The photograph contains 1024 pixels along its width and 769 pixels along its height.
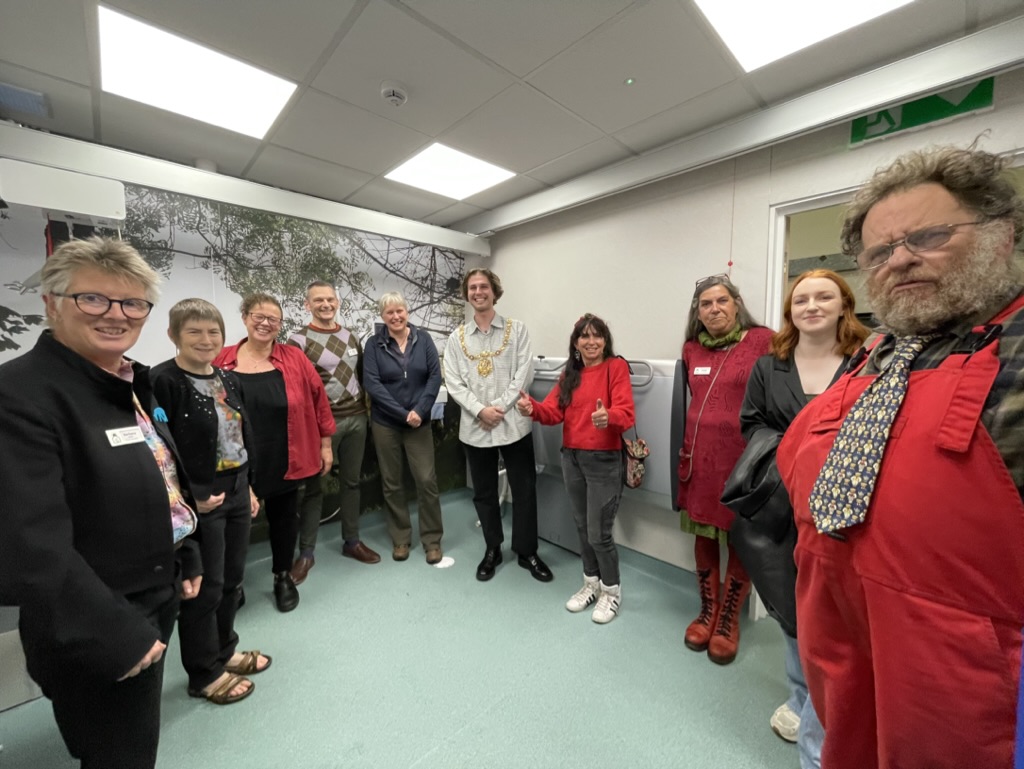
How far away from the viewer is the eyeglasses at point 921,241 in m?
0.67

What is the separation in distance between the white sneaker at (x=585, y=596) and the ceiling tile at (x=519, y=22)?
2426mm

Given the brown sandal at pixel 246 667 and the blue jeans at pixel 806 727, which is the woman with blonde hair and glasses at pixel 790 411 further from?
the brown sandal at pixel 246 667

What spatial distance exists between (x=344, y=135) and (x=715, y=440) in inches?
94.3

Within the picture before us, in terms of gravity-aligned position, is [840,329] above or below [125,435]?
above

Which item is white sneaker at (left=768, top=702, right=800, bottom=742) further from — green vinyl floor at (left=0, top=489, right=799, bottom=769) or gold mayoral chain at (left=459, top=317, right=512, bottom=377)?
gold mayoral chain at (left=459, top=317, right=512, bottom=377)

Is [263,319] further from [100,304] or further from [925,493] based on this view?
[925,493]

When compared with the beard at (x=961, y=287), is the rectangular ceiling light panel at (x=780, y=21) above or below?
above

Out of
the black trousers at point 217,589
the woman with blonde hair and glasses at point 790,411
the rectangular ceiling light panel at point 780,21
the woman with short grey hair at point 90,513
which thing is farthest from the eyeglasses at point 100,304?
the rectangular ceiling light panel at point 780,21

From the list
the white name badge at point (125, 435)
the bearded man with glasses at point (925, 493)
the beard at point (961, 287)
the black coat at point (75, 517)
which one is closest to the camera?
the bearded man with glasses at point (925, 493)

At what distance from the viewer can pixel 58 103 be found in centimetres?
180

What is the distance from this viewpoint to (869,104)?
1.63 m

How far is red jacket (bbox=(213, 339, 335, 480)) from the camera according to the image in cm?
211

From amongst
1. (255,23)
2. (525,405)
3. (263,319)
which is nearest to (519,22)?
(255,23)

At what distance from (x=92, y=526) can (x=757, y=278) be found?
8.75ft
